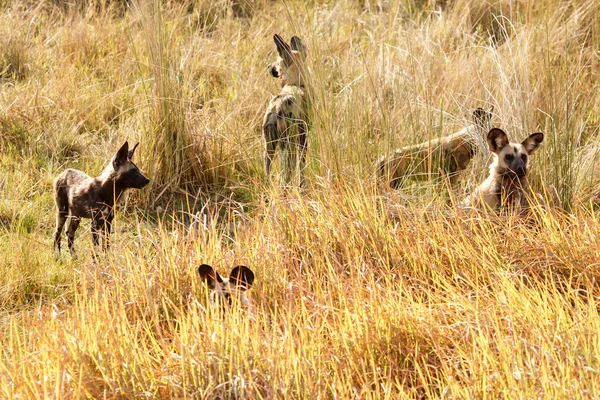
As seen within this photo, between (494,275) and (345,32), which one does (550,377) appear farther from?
(345,32)

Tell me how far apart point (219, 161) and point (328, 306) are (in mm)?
2929

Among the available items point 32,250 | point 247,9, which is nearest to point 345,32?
point 247,9

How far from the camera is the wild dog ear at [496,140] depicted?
5.81 metres

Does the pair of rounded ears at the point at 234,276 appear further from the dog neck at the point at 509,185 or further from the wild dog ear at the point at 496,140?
the wild dog ear at the point at 496,140

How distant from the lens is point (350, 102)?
6.31 meters

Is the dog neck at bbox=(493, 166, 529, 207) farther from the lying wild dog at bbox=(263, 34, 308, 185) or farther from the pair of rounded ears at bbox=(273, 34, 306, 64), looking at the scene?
the pair of rounded ears at bbox=(273, 34, 306, 64)

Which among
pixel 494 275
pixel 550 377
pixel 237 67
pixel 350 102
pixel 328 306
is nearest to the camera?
pixel 550 377

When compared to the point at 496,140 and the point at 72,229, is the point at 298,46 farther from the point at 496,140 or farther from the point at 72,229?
the point at 72,229

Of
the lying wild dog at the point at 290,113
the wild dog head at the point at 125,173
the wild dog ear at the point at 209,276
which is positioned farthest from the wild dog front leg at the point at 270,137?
the wild dog ear at the point at 209,276

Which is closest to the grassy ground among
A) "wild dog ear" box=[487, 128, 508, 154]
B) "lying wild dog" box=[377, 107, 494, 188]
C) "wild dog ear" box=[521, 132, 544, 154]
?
"lying wild dog" box=[377, 107, 494, 188]

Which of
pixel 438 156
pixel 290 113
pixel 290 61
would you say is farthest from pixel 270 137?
pixel 438 156

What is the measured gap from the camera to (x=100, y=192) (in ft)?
19.7

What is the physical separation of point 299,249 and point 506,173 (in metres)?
1.33

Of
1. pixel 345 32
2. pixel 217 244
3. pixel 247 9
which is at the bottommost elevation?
pixel 217 244
